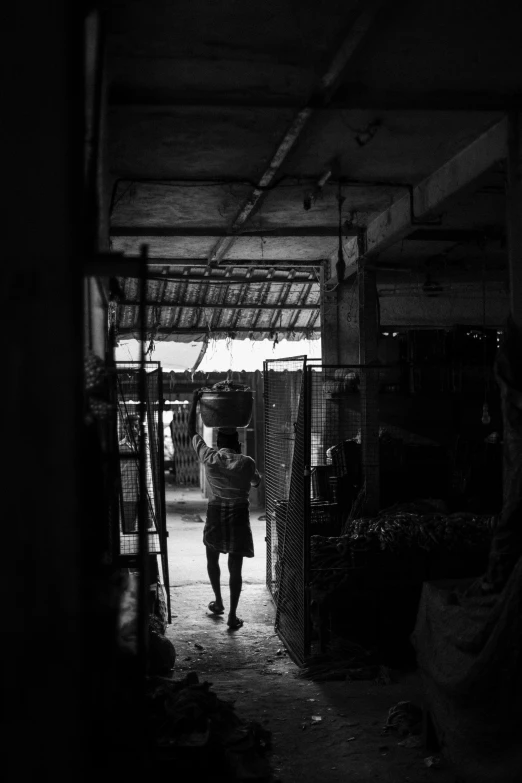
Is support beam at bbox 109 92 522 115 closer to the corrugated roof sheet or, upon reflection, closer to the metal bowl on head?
the metal bowl on head

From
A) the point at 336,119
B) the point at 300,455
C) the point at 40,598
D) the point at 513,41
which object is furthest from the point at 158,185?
the point at 40,598

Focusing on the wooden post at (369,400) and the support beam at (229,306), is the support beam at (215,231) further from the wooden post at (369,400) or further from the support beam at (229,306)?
the support beam at (229,306)

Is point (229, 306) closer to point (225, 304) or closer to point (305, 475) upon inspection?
point (225, 304)

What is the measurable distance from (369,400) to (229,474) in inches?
67.9

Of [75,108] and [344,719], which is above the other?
[75,108]

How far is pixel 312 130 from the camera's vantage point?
232 inches

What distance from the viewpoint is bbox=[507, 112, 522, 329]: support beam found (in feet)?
16.9

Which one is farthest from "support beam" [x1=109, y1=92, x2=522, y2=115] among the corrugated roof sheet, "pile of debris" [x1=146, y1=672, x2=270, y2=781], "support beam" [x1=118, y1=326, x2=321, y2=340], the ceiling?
"support beam" [x1=118, y1=326, x2=321, y2=340]

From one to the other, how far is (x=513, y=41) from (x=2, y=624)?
13.9 feet

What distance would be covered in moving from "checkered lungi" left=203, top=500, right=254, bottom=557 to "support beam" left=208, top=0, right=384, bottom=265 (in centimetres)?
307

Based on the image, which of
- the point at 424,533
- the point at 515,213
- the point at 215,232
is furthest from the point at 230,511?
the point at 515,213

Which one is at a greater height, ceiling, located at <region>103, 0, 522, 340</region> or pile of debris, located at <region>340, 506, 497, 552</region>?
ceiling, located at <region>103, 0, 522, 340</region>

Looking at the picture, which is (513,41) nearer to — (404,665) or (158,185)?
(158,185)

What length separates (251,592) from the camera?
939 centimetres
